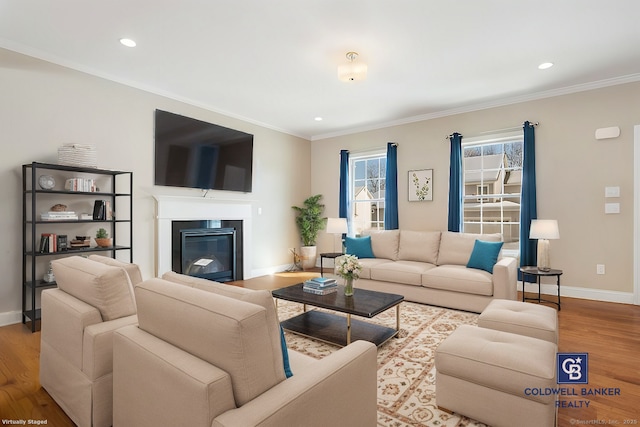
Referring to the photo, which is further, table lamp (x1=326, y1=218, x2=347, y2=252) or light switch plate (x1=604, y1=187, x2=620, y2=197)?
table lamp (x1=326, y1=218, x2=347, y2=252)

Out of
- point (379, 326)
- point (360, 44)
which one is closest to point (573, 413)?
point (379, 326)

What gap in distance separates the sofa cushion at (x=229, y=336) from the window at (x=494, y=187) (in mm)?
4990

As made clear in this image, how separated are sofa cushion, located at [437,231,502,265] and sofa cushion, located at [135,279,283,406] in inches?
152

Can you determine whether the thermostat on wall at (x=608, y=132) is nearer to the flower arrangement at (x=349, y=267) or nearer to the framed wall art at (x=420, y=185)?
the framed wall art at (x=420, y=185)

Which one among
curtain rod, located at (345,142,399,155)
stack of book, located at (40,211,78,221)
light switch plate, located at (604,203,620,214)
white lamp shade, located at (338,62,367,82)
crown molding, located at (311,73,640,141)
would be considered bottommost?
stack of book, located at (40,211,78,221)

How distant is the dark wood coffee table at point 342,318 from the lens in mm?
2773

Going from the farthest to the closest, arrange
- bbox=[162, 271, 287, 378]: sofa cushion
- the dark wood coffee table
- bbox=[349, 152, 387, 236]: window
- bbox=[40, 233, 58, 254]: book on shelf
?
1. bbox=[349, 152, 387, 236]: window
2. bbox=[40, 233, 58, 254]: book on shelf
3. the dark wood coffee table
4. bbox=[162, 271, 287, 378]: sofa cushion

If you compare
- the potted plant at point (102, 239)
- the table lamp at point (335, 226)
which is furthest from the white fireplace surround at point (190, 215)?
the table lamp at point (335, 226)

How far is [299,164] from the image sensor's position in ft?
23.1

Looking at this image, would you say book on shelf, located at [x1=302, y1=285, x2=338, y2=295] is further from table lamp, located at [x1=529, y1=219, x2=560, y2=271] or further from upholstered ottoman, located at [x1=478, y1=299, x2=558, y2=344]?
table lamp, located at [x1=529, y1=219, x2=560, y2=271]

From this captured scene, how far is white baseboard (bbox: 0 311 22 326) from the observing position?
11.1 feet

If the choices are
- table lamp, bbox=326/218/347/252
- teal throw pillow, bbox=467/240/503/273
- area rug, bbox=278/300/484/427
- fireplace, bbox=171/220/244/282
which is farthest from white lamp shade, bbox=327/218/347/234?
teal throw pillow, bbox=467/240/503/273

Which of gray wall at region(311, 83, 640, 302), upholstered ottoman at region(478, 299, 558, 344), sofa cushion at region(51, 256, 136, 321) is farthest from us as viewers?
gray wall at region(311, 83, 640, 302)

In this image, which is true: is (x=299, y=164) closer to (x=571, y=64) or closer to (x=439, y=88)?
(x=439, y=88)
